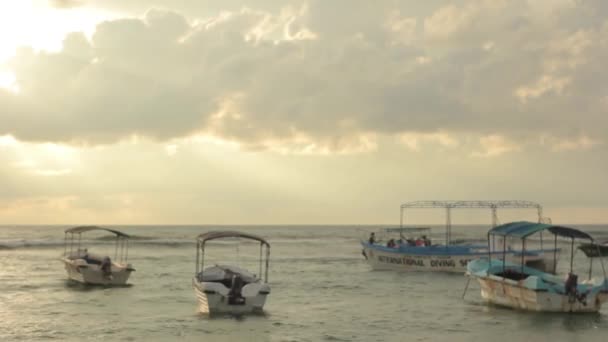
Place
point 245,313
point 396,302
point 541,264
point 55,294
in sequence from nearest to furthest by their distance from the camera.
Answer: point 245,313 → point 396,302 → point 55,294 → point 541,264

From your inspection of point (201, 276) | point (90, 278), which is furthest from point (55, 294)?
point (201, 276)

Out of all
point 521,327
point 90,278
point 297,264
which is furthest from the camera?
point 297,264

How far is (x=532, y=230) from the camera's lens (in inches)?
1033

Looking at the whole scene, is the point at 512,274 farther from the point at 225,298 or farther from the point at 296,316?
the point at 225,298

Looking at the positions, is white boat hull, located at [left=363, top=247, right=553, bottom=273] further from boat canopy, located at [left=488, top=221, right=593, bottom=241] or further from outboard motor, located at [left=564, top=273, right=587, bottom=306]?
outboard motor, located at [left=564, top=273, right=587, bottom=306]

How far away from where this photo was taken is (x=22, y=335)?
21734 mm

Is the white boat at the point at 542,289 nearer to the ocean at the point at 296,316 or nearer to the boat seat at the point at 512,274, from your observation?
the boat seat at the point at 512,274

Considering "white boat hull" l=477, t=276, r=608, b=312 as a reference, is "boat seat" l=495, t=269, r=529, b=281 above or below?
above

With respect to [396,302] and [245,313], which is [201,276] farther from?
[396,302]

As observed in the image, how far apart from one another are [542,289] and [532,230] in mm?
2482

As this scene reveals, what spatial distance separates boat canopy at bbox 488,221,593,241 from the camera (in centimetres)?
2585

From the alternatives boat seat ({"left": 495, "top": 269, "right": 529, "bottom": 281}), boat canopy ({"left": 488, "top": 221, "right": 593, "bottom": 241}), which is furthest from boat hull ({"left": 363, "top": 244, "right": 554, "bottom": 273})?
boat canopy ({"left": 488, "top": 221, "right": 593, "bottom": 241})

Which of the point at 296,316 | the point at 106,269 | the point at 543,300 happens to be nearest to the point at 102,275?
the point at 106,269

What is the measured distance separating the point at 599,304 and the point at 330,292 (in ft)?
43.7
